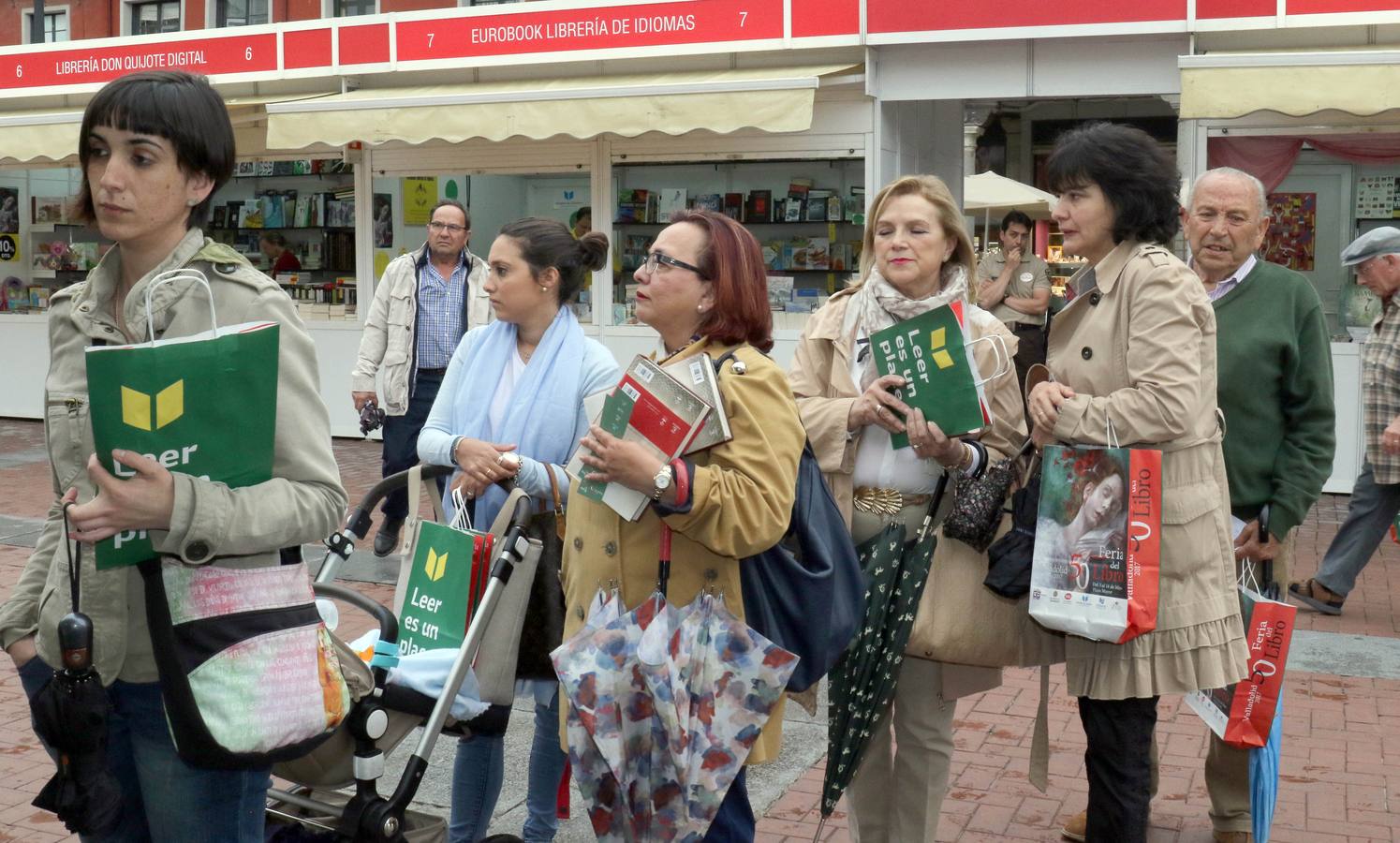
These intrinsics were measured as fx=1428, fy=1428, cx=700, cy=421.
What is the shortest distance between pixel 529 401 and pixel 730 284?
1.14 meters

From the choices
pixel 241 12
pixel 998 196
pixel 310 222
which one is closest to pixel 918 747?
pixel 998 196

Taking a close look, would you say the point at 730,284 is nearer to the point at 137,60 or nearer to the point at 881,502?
the point at 881,502

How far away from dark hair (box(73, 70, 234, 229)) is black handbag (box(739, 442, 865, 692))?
1323 mm

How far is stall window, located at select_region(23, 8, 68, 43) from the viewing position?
1945cm

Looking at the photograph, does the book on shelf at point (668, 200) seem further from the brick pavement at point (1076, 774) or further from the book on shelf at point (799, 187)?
the brick pavement at point (1076, 774)

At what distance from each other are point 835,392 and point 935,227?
51cm

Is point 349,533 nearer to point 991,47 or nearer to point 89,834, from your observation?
point 89,834

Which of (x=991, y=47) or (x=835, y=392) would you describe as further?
(x=991, y=47)

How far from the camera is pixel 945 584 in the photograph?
369 cm

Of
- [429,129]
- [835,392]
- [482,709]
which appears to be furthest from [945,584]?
[429,129]

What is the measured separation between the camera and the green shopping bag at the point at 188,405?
2.15 m

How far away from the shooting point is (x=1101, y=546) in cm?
334

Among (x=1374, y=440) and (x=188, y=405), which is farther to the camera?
(x=1374, y=440)

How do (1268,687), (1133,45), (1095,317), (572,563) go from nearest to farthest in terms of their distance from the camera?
(572,563)
(1095,317)
(1268,687)
(1133,45)
